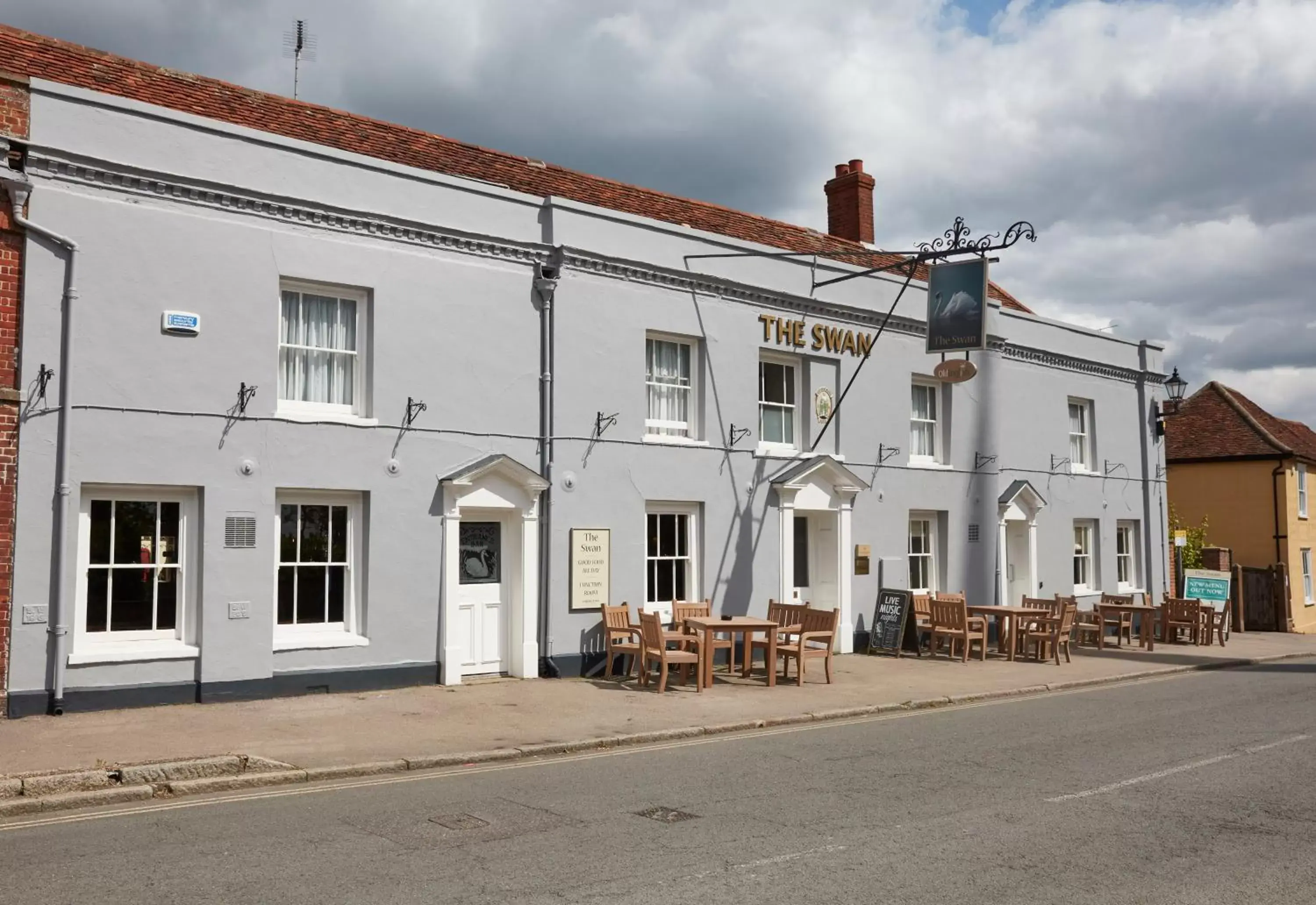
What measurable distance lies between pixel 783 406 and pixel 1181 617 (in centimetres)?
987

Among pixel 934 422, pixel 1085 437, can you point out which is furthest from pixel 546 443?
pixel 1085 437

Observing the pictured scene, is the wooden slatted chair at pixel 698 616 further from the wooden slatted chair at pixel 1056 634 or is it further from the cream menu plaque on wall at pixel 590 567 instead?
the wooden slatted chair at pixel 1056 634

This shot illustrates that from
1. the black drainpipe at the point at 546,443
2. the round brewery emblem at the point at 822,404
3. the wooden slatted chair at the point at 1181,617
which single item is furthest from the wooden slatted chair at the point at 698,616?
the wooden slatted chair at the point at 1181,617

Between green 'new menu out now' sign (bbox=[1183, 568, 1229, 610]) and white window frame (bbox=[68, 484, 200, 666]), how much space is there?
67.6 feet

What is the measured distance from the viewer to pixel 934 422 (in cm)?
2145

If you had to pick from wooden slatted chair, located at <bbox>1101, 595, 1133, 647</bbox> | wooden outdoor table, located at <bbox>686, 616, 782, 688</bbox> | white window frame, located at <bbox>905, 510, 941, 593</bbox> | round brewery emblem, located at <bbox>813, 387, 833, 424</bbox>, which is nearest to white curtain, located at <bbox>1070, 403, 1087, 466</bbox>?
wooden slatted chair, located at <bbox>1101, 595, 1133, 647</bbox>

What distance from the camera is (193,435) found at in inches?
498

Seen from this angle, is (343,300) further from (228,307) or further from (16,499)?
(16,499)

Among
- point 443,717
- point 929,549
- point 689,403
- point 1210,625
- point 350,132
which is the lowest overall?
point 443,717

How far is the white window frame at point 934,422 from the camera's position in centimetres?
2100

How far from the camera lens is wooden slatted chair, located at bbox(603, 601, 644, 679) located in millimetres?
15328

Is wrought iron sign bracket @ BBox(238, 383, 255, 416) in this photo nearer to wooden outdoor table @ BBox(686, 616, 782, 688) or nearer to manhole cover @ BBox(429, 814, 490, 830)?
wooden outdoor table @ BBox(686, 616, 782, 688)

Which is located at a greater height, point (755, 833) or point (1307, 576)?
point (1307, 576)

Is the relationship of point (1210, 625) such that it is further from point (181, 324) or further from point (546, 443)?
point (181, 324)
